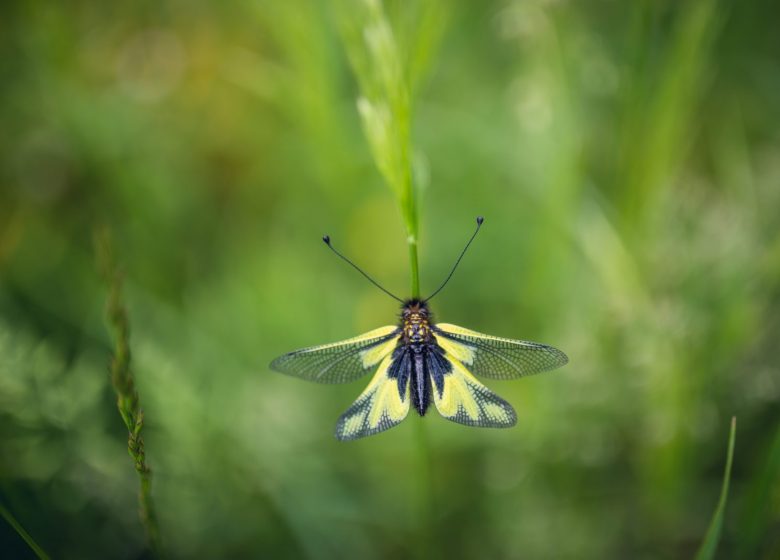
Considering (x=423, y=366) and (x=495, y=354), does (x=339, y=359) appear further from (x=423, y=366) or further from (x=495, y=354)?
(x=495, y=354)

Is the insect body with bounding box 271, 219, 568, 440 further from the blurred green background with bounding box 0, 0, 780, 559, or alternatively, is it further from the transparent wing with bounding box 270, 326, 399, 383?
the blurred green background with bounding box 0, 0, 780, 559

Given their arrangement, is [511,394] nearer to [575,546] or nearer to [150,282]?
[575,546]

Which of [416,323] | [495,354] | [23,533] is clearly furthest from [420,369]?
[23,533]

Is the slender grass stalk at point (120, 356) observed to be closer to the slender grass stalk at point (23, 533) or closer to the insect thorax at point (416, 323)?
the slender grass stalk at point (23, 533)

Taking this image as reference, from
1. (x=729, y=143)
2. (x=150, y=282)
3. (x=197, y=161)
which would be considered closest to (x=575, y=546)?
(x=729, y=143)

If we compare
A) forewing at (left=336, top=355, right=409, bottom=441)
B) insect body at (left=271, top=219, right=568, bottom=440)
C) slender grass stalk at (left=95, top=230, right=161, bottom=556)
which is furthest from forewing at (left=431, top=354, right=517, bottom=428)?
slender grass stalk at (left=95, top=230, right=161, bottom=556)
